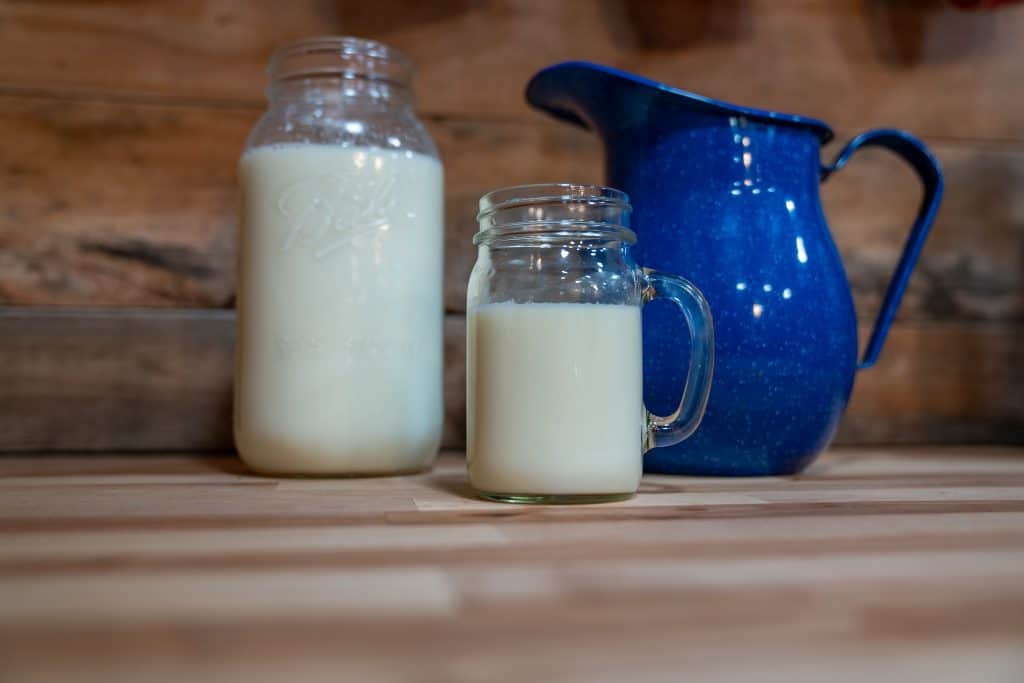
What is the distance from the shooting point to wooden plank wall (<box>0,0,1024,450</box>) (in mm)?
923

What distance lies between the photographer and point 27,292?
36.1 inches

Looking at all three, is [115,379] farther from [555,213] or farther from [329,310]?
[555,213]

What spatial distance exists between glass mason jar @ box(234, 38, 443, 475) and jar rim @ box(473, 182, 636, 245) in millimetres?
134

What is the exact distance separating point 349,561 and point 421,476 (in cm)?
34

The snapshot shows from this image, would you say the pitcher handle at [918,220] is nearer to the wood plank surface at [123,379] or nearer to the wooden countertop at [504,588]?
the wooden countertop at [504,588]

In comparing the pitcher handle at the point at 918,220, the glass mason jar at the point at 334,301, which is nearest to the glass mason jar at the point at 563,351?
the glass mason jar at the point at 334,301

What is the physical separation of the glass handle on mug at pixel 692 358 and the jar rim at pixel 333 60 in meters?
0.31

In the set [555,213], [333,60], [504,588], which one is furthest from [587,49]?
[504,588]

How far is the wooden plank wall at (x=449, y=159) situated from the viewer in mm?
923

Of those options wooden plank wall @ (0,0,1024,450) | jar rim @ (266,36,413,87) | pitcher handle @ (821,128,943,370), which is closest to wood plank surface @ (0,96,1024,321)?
wooden plank wall @ (0,0,1024,450)

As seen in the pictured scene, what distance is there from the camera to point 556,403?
0.59 metres

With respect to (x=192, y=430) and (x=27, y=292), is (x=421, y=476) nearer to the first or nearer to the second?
(x=192, y=430)

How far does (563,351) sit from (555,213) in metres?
0.10

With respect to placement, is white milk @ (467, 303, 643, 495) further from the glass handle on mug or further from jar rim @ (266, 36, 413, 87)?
jar rim @ (266, 36, 413, 87)
